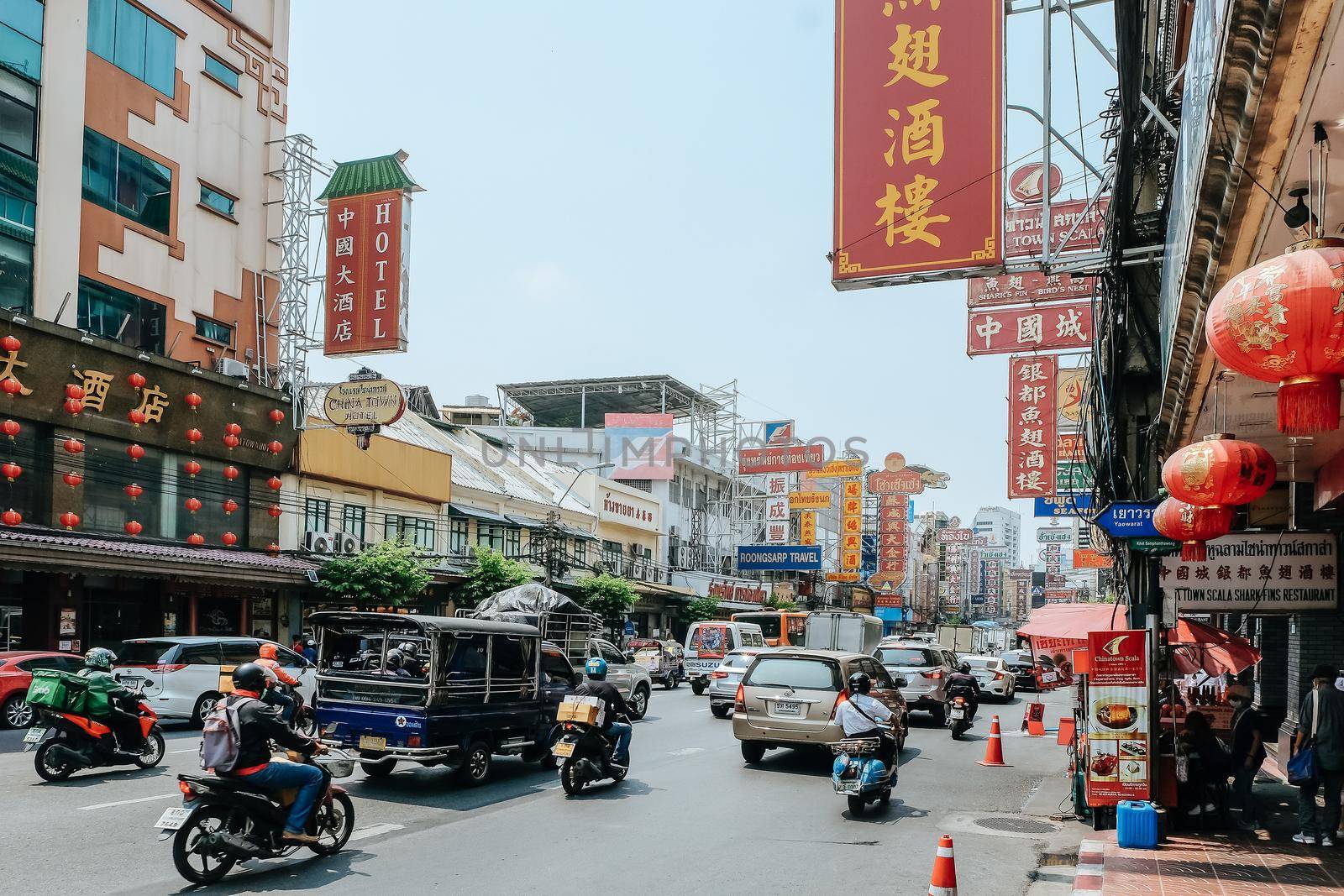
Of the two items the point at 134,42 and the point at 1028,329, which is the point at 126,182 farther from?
the point at 1028,329

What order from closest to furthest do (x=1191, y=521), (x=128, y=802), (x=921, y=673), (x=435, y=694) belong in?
(x=1191, y=521) → (x=128, y=802) → (x=435, y=694) → (x=921, y=673)

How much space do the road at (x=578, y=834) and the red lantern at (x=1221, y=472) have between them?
140 inches

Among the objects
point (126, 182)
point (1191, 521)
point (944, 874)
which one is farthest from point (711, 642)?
point (944, 874)

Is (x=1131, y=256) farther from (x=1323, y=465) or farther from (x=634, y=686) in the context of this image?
(x=634, y=686)

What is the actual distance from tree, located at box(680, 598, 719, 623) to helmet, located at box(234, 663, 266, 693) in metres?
46.7

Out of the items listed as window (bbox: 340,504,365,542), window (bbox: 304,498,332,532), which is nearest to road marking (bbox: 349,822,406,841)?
window (bbox: 304,498,332,532)

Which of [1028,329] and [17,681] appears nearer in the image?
[1028,329]

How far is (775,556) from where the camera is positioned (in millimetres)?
58906

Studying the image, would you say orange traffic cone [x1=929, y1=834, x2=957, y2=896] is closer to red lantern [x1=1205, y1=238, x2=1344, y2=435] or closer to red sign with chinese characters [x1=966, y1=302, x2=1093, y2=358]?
red lantern [x1=1205, y1=238, x2=1344, y2=435]

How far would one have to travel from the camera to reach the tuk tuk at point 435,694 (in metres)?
12.6

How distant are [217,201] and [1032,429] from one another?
21881mm

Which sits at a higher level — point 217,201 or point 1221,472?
point 217,201

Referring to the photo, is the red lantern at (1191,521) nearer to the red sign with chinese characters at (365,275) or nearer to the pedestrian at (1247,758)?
the pedestrian at (1247,758)

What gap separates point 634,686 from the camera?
23656 mm
